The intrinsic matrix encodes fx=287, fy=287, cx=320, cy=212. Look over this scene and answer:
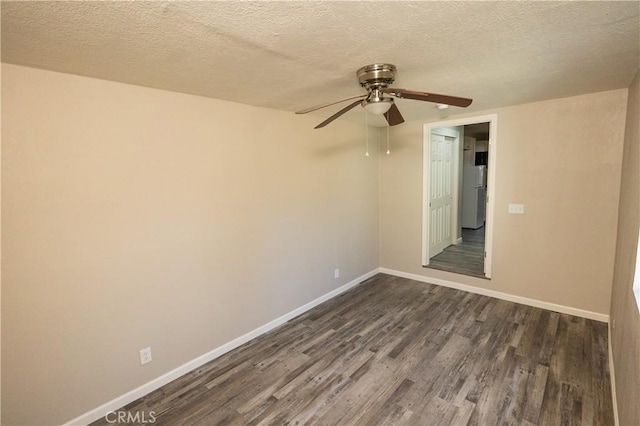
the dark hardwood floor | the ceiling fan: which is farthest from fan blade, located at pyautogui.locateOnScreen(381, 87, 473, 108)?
the dark hardwood floor

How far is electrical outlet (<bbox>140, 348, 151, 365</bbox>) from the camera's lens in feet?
7.21

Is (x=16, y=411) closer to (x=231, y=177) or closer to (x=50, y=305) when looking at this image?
(x=50, y=305)

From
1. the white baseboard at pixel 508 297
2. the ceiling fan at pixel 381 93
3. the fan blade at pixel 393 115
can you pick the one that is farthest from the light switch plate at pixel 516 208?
the ceiling fan at pixel 381 93

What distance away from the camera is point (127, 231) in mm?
2096

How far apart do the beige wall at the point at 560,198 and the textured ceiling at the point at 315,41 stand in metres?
0.69

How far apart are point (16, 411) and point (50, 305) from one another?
0.62 metres

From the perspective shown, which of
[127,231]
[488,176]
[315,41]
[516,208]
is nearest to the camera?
[315,41]

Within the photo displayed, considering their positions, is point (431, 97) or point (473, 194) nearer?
point (431, 97)

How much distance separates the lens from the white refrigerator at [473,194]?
6.90m

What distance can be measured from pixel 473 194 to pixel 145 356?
7.13 m

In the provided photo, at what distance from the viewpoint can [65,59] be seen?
1.63 meters

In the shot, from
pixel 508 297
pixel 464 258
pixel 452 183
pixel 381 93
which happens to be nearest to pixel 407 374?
pixel 508 297

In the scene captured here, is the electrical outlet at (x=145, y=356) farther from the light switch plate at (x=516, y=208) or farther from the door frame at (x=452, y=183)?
the light switch plate at (x=516, y=208)

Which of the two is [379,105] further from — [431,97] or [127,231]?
[127,231]
